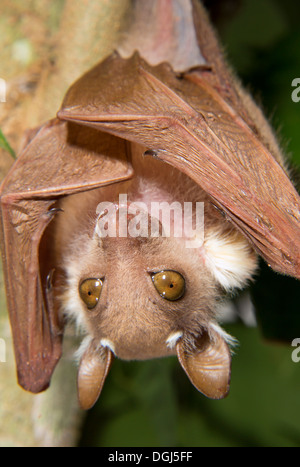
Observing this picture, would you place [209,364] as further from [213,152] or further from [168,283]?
[213,152]

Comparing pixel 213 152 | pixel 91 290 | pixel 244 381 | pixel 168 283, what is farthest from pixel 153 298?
pixel 244 381

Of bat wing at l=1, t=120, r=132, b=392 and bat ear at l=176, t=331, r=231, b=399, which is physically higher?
bat wing at l=1, t=120, r=132, b=392

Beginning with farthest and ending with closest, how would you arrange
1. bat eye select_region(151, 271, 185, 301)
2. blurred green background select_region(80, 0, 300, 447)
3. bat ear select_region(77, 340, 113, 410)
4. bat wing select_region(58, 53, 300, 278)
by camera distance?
blurred green background select_region(80, 0, 300, 447) < bat ear select_region(77, 340, 113, 410) < bat eye select_region(151, 271, 185, 301) < bat wing select_region(58, 53, 300, 278)

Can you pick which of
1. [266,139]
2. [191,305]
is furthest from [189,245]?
[266,139]

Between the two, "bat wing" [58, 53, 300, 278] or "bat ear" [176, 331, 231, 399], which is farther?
"bat ear" [176, 331, 231, 399]

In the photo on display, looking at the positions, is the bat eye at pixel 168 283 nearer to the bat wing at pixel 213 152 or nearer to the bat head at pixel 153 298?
the bat head at pixel 153 298

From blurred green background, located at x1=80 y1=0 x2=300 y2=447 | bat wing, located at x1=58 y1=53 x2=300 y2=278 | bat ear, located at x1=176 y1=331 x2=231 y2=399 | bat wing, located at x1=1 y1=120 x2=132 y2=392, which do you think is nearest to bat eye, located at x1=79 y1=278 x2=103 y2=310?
bat wing, located at x1=1 y1=120 x2=132 y2=392

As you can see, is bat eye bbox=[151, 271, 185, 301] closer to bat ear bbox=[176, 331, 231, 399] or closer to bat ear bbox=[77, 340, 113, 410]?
bat ear bbox=[176, 331, 231, 399]
